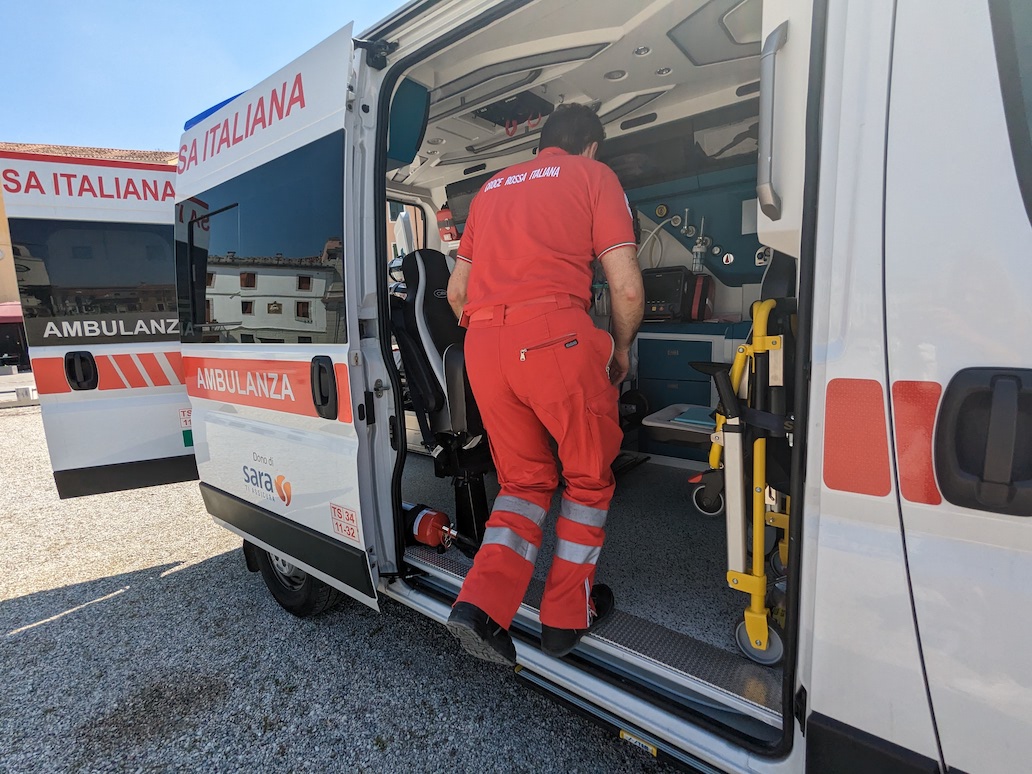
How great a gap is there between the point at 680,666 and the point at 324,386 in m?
1.46

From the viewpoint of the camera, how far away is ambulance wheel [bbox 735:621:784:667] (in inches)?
60.1

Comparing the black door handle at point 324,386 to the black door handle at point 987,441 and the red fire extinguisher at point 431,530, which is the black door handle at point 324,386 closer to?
the red fire extinguisher at point 431,530

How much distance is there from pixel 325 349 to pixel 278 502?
79 cm

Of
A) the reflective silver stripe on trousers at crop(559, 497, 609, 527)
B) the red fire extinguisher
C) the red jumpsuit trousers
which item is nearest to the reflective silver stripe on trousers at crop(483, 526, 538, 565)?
the red jumpsuit trousers

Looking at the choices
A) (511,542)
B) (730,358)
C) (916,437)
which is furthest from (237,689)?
(730,358)

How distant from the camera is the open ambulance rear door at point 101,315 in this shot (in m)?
2.88

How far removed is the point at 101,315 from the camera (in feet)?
9.93

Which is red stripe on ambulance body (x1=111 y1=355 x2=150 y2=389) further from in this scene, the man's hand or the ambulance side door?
the ambulance side door

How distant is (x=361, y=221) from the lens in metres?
1.89

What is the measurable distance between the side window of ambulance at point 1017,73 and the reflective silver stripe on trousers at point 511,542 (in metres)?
1.38

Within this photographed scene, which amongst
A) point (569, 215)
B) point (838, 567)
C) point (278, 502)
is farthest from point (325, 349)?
point (838, 567)

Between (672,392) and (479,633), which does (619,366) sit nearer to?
(479,633)

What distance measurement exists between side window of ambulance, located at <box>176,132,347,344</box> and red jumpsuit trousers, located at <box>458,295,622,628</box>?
2.01 ft

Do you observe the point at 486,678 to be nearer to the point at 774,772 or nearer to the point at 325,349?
the point at 774,772
